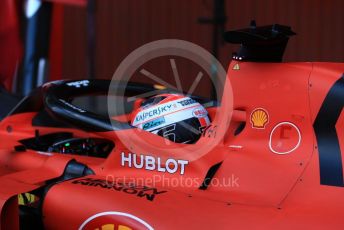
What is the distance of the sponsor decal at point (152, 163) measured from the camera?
2926 mm

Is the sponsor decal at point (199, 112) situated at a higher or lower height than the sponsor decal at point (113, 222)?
higher

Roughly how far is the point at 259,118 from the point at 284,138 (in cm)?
16

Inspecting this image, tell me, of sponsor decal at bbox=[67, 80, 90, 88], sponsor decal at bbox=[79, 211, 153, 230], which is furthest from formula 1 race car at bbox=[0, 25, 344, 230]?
sponsor decal at bbox=[67, 80, 90, 88]

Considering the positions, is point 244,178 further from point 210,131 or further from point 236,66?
point 236,66

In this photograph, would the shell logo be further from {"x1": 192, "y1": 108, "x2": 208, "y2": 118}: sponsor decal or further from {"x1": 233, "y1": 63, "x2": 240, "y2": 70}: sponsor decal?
{"x1": 192, "y1": 108, "x2": 208, "y2": 118}: sponsor decal

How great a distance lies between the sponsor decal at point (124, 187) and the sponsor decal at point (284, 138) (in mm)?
609

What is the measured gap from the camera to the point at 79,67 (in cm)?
852

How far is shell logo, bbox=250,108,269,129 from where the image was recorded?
2.79m

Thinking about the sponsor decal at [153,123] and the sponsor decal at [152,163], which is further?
the sponsor decal at [153,123]

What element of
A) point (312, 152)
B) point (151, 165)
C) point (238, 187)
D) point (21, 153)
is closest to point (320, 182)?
point (312, 152)

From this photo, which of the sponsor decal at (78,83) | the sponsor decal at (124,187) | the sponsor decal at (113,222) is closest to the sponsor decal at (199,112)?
the sponsor decal at (124,187)

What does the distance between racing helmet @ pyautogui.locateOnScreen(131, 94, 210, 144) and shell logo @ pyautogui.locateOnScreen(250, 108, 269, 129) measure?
0.40 metres

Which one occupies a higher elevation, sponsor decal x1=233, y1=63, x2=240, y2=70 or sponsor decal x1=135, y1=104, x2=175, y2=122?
sponsor decal x1=233, y1=63, x2=240, y2=70

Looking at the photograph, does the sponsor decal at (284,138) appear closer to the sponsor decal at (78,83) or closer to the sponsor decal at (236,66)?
the sponsor decal at (236,66)
